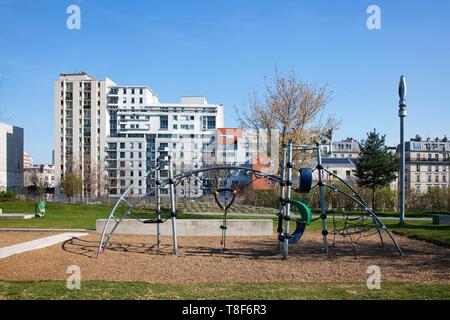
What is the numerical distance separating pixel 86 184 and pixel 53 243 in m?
66.4

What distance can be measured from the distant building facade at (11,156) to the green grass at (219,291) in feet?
Result: 270

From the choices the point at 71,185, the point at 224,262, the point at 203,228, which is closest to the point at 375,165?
the point at 203,228

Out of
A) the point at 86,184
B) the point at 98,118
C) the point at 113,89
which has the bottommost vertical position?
the point at 86,184

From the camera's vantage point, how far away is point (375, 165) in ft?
131

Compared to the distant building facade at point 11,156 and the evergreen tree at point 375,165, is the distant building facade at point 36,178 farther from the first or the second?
the evergreen tree at point 375,165

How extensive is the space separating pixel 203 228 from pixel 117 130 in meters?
79.2

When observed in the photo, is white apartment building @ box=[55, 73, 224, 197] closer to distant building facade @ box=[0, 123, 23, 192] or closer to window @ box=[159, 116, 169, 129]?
Result: window @ box=[159, 116, 169, 129]

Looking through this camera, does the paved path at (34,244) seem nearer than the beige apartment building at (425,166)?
Yes

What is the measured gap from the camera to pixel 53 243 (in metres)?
13.8

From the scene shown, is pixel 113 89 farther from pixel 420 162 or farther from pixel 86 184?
pixel 420 162

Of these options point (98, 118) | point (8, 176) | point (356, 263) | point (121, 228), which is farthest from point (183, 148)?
point (356, 263)

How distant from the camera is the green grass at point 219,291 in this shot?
688cm

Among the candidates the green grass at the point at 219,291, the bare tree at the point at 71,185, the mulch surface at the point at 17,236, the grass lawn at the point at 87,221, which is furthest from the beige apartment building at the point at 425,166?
the green grass at the point at 219,291
